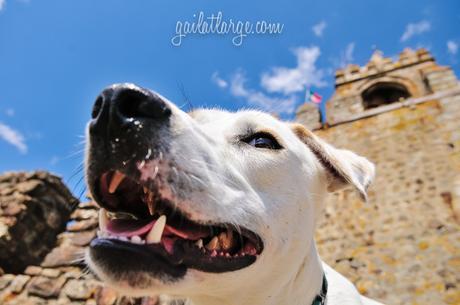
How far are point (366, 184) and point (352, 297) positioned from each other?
84cm

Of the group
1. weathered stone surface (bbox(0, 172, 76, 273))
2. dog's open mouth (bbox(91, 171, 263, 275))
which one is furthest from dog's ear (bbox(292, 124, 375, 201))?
weathered stone surface (bbox(0, 172, 76, 273))

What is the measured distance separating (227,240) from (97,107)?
2.60ft

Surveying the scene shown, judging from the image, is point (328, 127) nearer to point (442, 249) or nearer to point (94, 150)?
point (442, 249)

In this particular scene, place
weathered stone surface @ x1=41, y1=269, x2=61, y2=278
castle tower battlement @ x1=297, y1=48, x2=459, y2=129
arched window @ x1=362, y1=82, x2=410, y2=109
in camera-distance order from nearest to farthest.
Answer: weathered stone surface @ x1=41, y1=269, x2=61, y2=278 < castle tower battlement @ x1=297, y1=48, x2=459, y2=129 < arched window @ x1=362, y1=82, x2=410, y2=109

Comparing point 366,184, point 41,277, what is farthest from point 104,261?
point 41,277

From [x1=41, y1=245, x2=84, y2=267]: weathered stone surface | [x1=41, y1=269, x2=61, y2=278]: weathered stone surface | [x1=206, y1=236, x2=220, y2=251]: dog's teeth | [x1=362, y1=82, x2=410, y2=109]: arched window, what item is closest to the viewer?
[x1=206, y1=236, x2=220, y2=251]: dog's teeth

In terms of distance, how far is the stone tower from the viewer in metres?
6.57

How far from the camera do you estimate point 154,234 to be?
1.33m

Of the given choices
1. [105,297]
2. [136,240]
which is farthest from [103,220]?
[105,297]

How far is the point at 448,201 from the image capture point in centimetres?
749

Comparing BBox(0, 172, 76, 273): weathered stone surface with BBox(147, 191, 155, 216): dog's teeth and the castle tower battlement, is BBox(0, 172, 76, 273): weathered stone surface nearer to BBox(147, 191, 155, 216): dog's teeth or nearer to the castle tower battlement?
BBox(147, 191, 155, 216): dog's teeth

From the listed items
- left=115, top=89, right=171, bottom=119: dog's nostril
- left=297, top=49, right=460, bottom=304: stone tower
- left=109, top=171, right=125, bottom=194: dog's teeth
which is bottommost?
left=109, top=171, right=125, bottom=194: dog's teeth

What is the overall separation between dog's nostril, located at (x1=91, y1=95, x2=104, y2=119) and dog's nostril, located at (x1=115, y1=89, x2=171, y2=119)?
0.08m

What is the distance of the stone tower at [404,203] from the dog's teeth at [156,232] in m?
6.38
